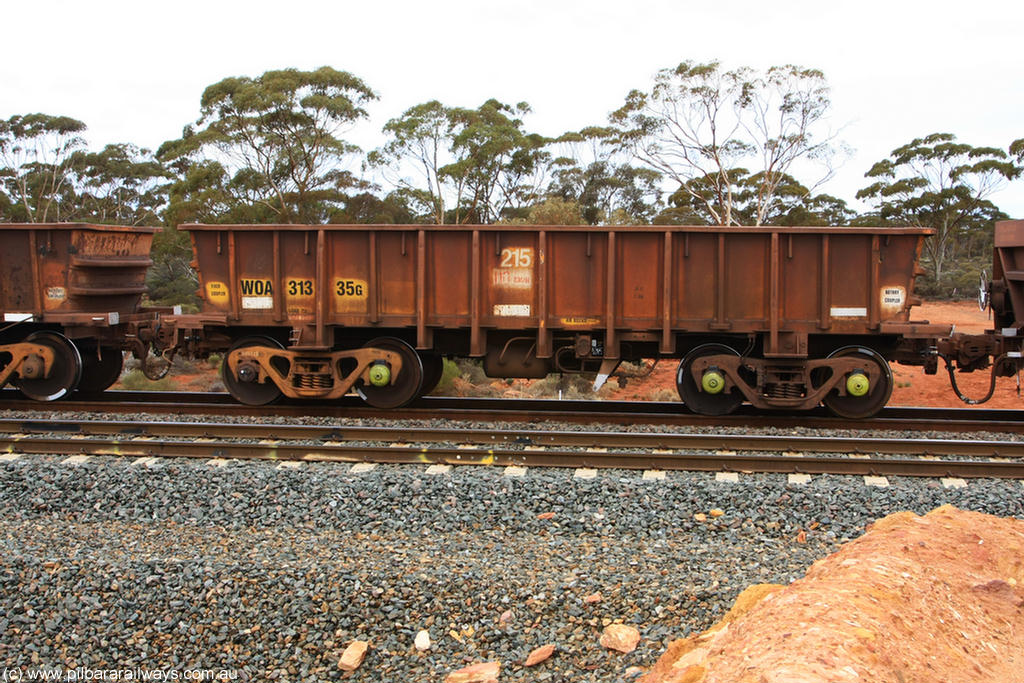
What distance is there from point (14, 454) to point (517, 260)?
6.10 m

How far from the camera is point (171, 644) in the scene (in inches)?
196

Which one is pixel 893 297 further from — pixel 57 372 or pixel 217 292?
pixel 57 372

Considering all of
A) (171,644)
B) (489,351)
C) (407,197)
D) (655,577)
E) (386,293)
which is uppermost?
(407,197)

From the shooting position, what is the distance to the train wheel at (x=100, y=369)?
1176 centimetres

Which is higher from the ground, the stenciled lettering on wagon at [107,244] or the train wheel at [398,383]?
the stenciled lettering on wagon at [107,244]

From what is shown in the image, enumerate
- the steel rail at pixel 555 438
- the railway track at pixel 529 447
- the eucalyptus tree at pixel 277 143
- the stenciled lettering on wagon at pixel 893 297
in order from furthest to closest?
the eucalyptus tree at pixel 277 143 → the stenciled lettering on wagon at pixel 893 297 → the steel rail at pixel 555 438 → the railway track at pixel 529 447

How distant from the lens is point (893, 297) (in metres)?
9.80

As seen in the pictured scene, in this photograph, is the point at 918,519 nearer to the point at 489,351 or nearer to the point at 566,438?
the point at 566,438

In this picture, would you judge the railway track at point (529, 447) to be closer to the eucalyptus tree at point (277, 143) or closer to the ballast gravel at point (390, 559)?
the ballast gravel at point (390, 559)

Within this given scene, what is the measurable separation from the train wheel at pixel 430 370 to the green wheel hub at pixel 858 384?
5.46 meters

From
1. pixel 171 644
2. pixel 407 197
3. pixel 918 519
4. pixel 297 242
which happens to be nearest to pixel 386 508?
pixel 171 644

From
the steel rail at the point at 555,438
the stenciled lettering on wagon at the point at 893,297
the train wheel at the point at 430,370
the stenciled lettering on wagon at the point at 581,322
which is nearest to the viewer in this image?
the steel rail at the point at 555,438

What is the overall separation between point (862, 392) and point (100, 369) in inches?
429

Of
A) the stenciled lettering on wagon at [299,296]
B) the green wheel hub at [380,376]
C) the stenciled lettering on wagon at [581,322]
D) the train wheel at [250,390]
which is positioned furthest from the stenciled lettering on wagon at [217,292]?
the stenciled lettering on wagon at [581,322]
